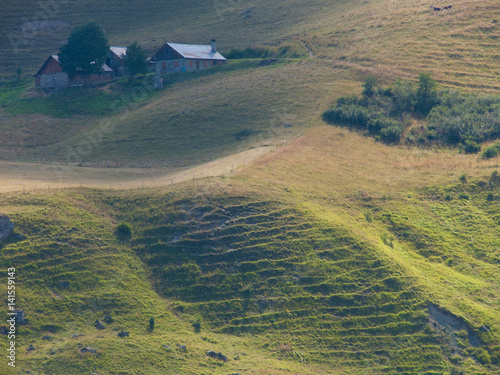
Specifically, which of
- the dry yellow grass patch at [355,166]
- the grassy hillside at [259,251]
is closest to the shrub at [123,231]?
the grassy hillside at [259,251]

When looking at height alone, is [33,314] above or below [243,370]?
above

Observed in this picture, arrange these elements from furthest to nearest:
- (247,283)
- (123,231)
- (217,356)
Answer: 1. (123,231)
2. (247,283)
3. (217,356)

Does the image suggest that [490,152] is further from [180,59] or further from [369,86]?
[180,59]

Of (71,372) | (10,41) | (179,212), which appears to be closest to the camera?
(71,372)

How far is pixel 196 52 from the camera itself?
9594 centimetres

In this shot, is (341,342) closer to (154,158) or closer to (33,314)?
(33,314)

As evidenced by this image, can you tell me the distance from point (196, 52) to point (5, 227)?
65.4m

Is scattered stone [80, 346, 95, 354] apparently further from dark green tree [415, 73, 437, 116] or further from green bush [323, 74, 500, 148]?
dark green tree [415, 73, 437, 116]

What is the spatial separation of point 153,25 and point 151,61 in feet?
104

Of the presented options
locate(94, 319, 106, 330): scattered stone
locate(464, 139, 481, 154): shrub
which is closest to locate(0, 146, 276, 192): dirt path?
locate(94, 319, 106, 330): scattered stone

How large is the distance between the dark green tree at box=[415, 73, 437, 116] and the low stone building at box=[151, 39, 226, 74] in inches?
1561

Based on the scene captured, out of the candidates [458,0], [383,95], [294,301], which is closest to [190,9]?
[458,0]

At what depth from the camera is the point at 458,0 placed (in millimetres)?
102938

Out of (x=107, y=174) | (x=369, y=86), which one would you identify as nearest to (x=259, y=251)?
(x=107, y=174)
